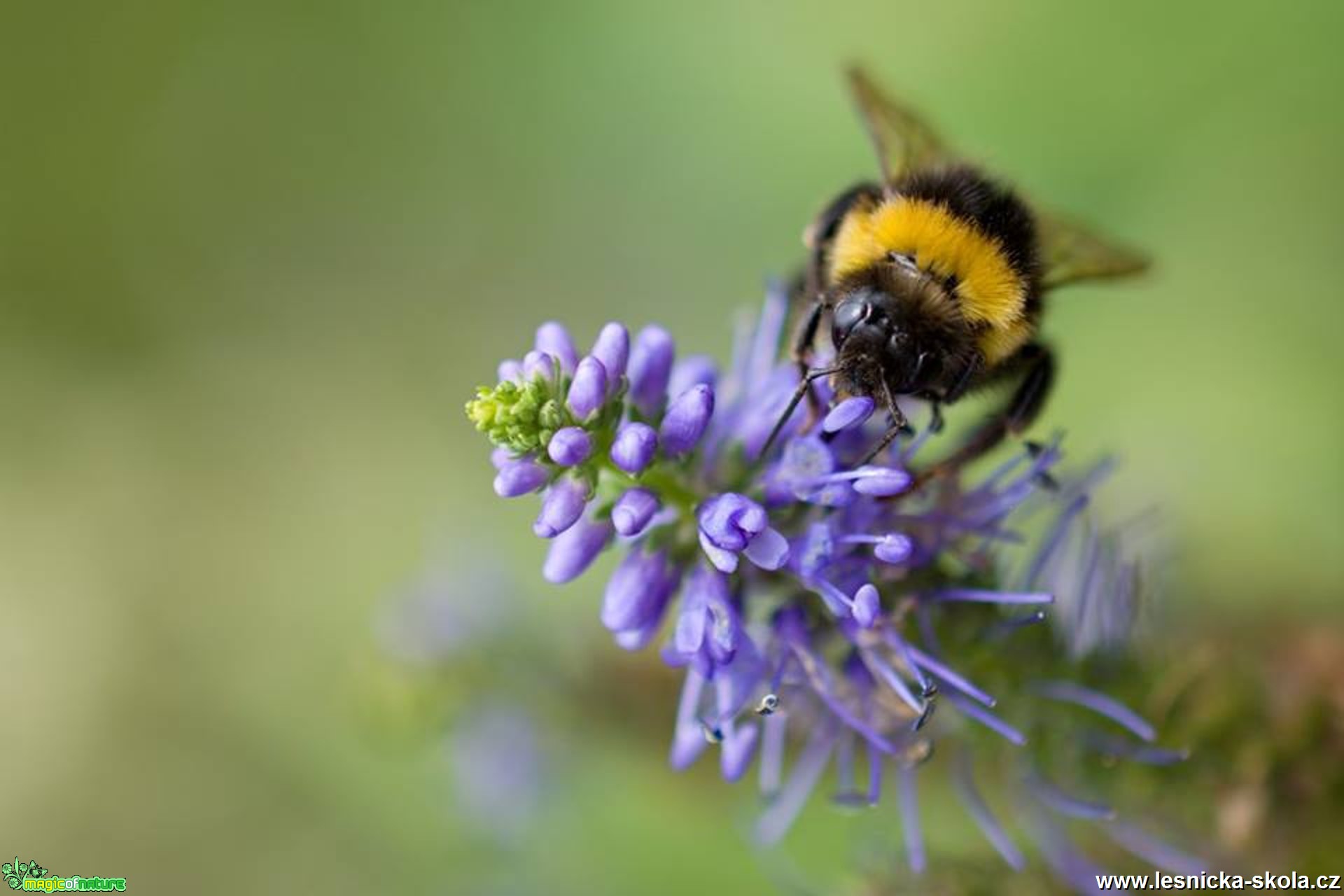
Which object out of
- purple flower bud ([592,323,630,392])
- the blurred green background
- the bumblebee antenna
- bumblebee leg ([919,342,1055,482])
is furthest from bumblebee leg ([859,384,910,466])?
the blurred green background

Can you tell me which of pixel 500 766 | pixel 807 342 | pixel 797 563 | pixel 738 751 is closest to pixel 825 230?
pixel 807 342

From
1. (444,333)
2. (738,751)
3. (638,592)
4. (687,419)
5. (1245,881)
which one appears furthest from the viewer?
(444,333)

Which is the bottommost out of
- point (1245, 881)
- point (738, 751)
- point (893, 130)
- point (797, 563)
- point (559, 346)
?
point (1245, 881)

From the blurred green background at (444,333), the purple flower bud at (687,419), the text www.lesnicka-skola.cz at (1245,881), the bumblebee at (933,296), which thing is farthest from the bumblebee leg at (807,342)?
the blurred green background at (444,333)

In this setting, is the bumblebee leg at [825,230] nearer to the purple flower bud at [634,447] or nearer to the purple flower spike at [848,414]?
the purple flower spike at [848,414]

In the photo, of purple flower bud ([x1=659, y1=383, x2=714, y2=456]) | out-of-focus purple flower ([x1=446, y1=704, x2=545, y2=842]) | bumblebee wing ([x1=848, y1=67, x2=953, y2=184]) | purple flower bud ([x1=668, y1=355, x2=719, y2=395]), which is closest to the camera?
purple flower bud ([x1=659, y1=383, x2=714, y2=456])

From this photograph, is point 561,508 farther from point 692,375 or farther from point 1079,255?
point 1079,255

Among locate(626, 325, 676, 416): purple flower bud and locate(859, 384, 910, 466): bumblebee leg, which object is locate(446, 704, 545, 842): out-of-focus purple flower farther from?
locate(859, 384, 910, 466): bumblebee leg
